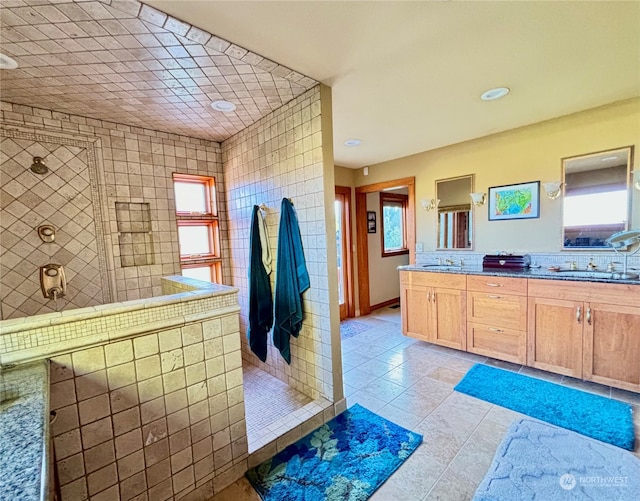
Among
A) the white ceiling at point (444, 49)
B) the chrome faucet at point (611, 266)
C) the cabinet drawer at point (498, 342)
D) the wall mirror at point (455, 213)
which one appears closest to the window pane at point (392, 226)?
the wall mirror at point (455, 213)

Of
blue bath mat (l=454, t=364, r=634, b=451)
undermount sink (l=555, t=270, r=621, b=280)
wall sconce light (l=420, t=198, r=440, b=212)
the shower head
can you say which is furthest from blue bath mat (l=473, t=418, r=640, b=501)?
the shower head

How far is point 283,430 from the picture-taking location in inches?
73.2

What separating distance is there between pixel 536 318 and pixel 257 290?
245 centimetres

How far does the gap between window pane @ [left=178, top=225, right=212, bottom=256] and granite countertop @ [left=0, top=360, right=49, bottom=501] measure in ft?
6.44

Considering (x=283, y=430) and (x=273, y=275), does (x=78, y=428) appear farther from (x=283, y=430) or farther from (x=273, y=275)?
(x=273, y=275)

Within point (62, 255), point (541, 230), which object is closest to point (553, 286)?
point (541, 230)

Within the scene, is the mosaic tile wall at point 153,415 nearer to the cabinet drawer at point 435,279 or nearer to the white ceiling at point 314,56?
the white ceiling at point 314,56

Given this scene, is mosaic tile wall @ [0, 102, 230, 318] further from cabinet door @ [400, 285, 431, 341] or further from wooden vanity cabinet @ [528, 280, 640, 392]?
wooden vanity cabinet @ [528, 280, 640, 392]

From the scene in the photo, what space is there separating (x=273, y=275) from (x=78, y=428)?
5.04 ft

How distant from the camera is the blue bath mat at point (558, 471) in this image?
3.72ft

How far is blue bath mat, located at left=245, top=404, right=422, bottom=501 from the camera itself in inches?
59.3

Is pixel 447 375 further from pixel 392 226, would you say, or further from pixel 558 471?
pixel 392 226

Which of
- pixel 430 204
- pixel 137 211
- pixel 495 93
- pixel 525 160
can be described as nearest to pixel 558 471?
pixel 495 93

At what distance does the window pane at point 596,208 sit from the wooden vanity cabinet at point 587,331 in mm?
774
